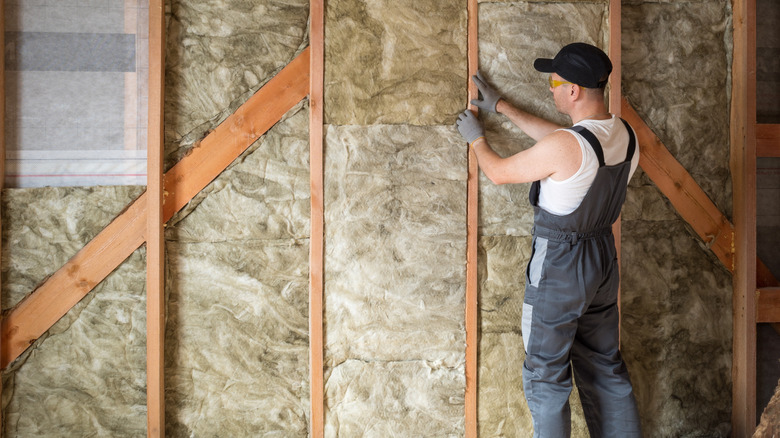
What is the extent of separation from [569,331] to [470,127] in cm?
91

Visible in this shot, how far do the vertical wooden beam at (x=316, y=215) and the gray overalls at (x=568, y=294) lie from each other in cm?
87

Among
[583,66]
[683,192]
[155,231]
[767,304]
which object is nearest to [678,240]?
[683,192]

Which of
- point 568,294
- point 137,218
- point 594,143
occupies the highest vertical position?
point 594,143

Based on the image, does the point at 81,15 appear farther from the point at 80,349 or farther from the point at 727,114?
the point at 727,114

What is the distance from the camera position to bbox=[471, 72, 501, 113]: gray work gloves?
2104mm

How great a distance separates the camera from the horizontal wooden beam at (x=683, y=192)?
2.25 m

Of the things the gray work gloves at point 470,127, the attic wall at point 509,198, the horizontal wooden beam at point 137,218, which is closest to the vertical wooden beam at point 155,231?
the horizontal wooden beam at point 137,218

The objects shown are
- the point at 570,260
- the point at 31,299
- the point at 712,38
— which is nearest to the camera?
the point at 570,260

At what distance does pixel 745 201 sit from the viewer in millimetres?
2279

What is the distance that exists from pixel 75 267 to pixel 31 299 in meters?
0.22

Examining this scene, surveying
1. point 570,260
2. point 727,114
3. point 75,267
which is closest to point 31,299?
point 75,267

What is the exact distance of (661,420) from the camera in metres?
2.30

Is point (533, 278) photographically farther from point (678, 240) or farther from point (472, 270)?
point (678, 240)

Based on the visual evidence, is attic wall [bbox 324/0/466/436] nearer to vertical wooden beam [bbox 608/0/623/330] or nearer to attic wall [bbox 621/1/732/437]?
vertical wooden beam [bbox 608/0/623/330]
